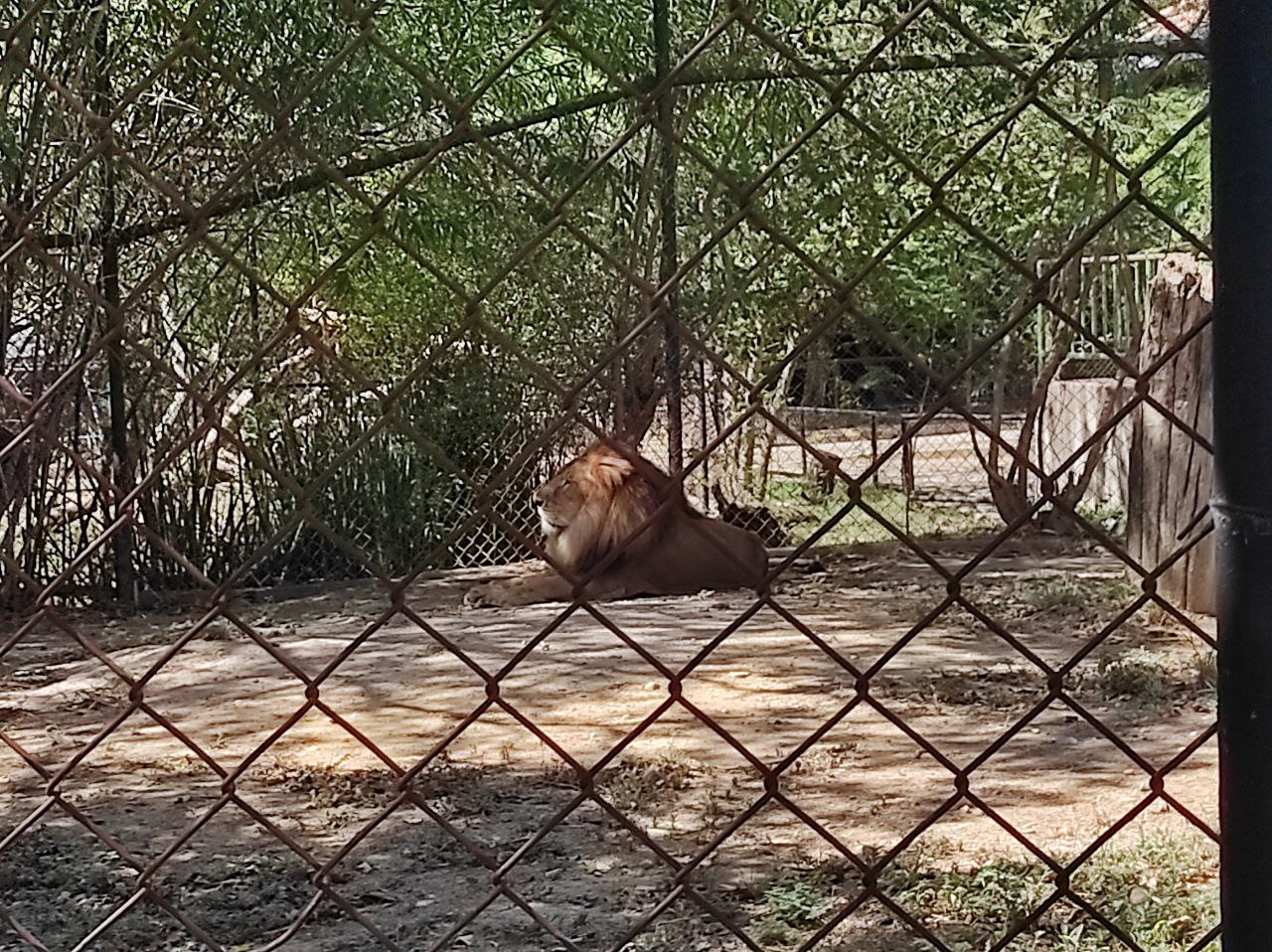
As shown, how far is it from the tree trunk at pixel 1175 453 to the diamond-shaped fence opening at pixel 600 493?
33 mm

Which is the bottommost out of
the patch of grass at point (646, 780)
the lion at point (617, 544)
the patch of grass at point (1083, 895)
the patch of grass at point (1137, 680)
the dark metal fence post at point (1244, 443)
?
the patch of grass at point (1137, 680)

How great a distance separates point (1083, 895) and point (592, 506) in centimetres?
488

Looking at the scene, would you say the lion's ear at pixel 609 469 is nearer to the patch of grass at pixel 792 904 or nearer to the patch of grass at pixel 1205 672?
the patch of grass at pixel 1205 672

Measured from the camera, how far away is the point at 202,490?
7598 mm

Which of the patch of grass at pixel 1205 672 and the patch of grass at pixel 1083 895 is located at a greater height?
the patch of grass at pixel 1083 895

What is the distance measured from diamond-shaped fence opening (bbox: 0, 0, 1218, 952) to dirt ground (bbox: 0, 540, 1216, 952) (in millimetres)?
22

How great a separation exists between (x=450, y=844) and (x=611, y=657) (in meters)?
2.36

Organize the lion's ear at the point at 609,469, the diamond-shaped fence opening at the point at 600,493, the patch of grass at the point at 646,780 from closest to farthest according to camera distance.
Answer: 1. the diamond-shaped fence opening at the point at 600,493
2. the patch of grass at the point at 646,780
3. the lion's ear at the point at 609,469

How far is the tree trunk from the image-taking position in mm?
5742

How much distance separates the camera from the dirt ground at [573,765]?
9.04 feet

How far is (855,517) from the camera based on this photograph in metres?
9.04

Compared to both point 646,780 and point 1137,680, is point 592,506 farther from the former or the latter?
point 646,780

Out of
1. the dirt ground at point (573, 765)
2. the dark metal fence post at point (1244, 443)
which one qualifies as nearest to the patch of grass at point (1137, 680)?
the dirt ground at point (573, 765)

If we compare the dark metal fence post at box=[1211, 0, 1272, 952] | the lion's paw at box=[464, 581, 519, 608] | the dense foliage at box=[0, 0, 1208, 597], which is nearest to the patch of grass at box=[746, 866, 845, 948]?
the dark metal fence post at box=[1211, 0, 1272, 952]
